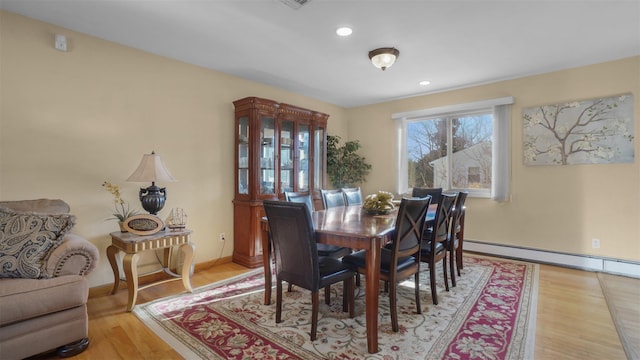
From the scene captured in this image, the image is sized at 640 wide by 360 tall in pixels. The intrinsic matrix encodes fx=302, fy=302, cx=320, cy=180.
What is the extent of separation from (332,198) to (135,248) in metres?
2.01

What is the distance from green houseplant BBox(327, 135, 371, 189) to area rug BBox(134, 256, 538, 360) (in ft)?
8.41

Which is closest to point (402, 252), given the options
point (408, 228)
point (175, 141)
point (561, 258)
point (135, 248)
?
point (408, 228)

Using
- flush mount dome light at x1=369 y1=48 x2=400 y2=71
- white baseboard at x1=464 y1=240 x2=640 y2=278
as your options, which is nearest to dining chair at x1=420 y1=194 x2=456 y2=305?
flush mount dome light at x1=369 y1=48 x2=400 y2=71

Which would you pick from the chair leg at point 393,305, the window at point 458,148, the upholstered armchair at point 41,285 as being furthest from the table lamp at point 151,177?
the window at point 458,148

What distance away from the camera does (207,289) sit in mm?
2969

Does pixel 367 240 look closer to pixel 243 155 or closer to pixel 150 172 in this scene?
pixel 150 172

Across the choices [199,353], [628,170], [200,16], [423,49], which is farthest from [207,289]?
[628,170]

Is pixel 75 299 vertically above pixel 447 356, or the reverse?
pixel 75 299

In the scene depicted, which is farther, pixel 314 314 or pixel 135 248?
pixel 135 248

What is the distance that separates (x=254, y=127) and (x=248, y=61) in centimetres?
76

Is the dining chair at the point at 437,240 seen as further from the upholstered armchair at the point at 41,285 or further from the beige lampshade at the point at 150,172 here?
the upholstered armchair at the point at 41,285

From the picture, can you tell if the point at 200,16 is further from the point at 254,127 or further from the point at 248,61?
the point at 254,127

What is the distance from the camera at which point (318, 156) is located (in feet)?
15.3

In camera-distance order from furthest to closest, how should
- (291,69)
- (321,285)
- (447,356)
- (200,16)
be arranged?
(291,69), (200,16), (321,285), (447,356)
